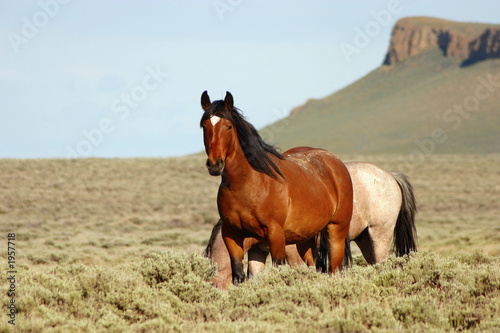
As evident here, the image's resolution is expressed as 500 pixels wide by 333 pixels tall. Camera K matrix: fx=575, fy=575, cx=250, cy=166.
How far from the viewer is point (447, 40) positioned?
613 feet

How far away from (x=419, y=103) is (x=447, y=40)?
4938 centimetres

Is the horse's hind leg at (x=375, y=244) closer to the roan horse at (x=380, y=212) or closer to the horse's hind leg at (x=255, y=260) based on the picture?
the roan horse at (x=380, y=212)

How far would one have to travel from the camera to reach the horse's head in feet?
18.9

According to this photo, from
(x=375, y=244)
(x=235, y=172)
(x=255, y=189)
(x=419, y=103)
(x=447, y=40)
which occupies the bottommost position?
(x=375, y=244)

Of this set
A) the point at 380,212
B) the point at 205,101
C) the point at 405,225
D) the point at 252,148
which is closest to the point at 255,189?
the point at 252,148

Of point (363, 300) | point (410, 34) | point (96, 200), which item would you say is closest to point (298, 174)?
point (363, 300)

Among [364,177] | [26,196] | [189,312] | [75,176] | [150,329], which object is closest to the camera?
[150,329]

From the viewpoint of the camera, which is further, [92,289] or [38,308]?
[92,289]

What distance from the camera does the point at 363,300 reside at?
5.99 metres

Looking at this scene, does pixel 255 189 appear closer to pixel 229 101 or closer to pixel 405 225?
pixel 229 101

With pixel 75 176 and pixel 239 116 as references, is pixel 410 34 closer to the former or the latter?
pixel 75 176

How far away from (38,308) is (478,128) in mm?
133037

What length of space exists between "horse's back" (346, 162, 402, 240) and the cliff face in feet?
574

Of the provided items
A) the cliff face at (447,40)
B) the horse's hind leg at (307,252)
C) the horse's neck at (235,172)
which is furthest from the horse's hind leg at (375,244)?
the cliff face at (447,40)
